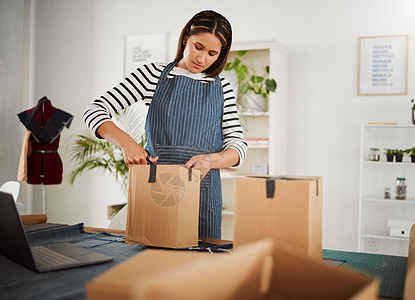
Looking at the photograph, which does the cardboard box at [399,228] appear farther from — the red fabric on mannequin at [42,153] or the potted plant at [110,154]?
the red fabric on mannequin at [42,153]

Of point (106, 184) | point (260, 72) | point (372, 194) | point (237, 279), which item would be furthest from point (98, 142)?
point (237, 279)

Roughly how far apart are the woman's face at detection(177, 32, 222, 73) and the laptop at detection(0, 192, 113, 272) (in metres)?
0.79

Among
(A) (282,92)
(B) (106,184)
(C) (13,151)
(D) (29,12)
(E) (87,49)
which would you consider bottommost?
(B) (106,184)

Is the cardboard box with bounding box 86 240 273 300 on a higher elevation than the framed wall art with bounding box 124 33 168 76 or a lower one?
lower

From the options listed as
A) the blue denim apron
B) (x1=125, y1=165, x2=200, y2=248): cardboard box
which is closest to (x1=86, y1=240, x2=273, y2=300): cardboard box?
(x1=125, y1=165, x2=200, y2=248): cardboard box

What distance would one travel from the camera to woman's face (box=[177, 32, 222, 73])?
1.61 meters

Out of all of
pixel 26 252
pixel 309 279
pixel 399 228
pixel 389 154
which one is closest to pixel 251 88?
pixel 389 154

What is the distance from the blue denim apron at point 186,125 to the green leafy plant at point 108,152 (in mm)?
2439

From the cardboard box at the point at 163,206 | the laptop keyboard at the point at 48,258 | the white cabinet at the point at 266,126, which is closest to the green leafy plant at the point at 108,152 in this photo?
the white cabinet at the point at 266,126

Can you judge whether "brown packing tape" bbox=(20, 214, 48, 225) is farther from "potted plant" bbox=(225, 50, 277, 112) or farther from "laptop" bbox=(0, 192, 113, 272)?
"potted plant" bbox=(225, 50, 277, 112)

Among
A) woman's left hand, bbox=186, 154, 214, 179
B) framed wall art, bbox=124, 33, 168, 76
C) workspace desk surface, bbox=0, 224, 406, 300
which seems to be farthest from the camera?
framed wall art, bbox=124, 33, 168, 76

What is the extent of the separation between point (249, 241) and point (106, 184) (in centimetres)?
381

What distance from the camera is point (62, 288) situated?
3.02 ft

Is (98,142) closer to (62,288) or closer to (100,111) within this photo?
(100,111)
